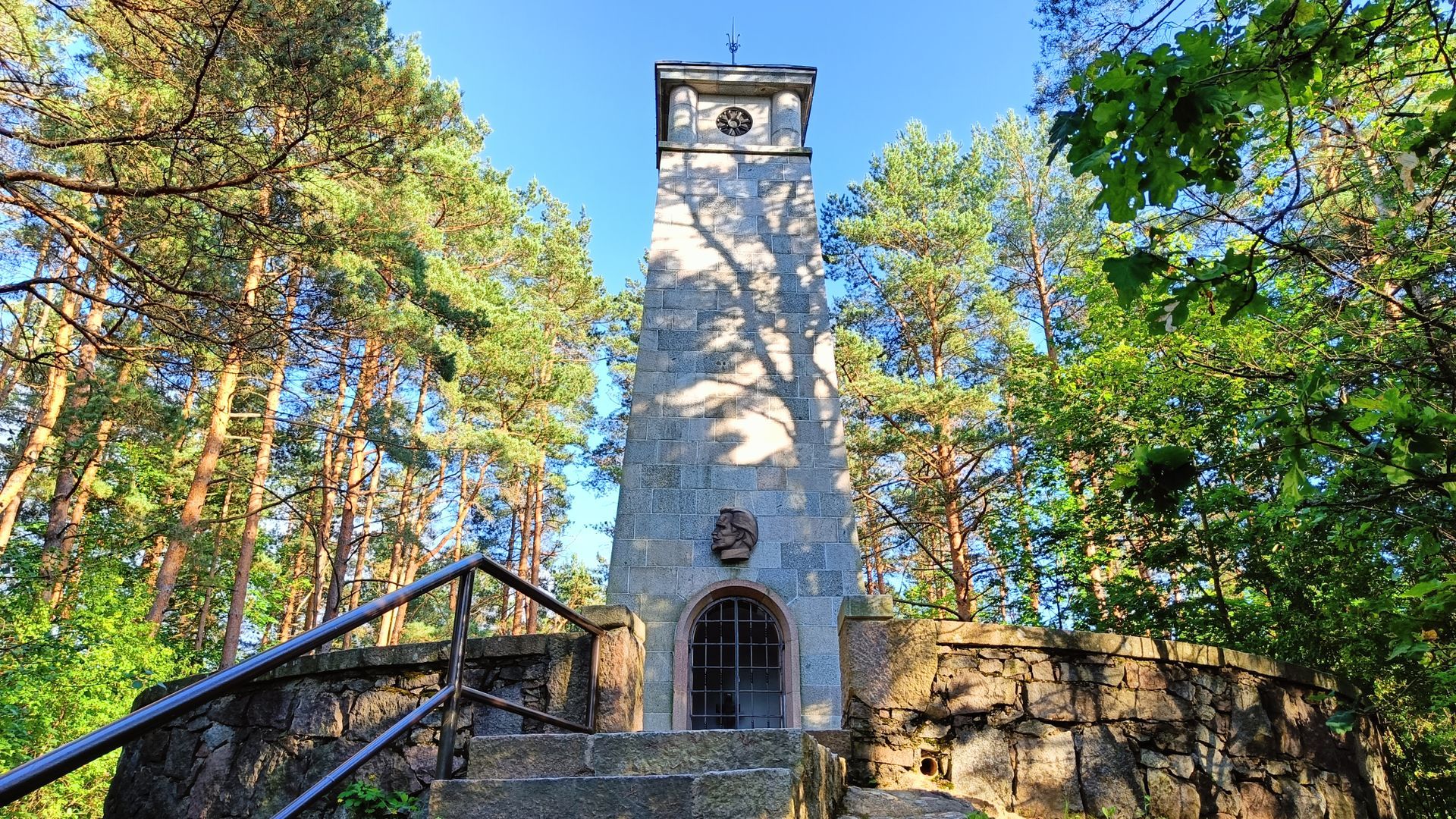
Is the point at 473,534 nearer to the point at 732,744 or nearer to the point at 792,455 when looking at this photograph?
the point at 792,455

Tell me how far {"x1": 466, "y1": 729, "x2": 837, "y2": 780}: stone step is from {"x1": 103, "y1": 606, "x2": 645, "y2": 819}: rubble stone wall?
79cm

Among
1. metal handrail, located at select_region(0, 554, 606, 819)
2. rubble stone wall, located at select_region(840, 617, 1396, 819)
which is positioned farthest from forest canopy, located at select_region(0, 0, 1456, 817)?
metal handrail, located at select_region(0, 554, 606, 819)

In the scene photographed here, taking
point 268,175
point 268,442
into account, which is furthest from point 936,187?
point 268,175

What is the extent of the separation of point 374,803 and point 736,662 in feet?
10.2

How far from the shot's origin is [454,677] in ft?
8.29

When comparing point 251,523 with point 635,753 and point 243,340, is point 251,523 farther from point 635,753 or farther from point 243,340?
point 635,753

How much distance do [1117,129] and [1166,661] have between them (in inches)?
104

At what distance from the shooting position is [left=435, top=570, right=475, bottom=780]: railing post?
2416 mm

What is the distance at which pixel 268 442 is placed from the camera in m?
12.2

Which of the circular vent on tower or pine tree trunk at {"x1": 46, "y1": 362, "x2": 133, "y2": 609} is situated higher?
the circular vent on tower

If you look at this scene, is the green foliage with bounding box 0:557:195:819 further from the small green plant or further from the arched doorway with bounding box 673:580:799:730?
the small green plant

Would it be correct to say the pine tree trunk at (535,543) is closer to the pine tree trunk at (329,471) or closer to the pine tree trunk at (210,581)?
the pine tree trunk at (329,471)

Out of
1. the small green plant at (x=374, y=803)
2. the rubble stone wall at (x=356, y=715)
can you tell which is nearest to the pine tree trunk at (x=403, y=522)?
the rubble stone wall at (x=356, y=715)

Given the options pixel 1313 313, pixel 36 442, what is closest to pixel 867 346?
pixel 1313 313
